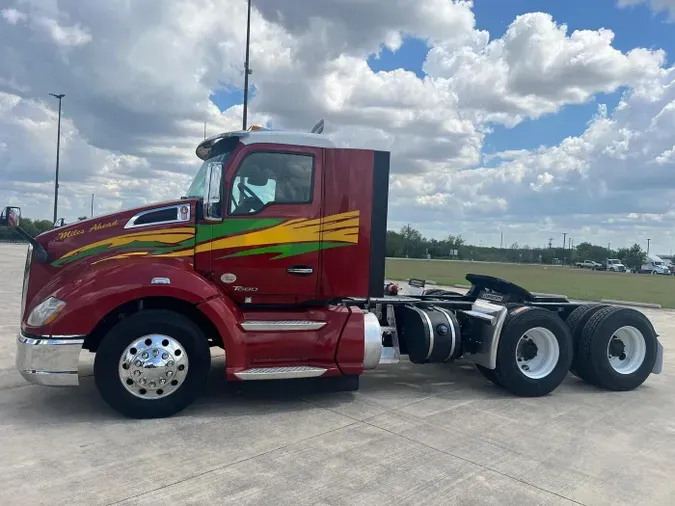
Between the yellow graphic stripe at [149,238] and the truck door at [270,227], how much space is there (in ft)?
1.04

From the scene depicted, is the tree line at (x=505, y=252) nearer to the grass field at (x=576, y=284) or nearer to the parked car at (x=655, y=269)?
the parked car at (x=655, y=269)

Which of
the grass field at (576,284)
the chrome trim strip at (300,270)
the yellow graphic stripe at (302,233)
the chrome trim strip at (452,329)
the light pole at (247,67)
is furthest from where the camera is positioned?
the grass field at (576,284)

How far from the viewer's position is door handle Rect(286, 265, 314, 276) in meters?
6.25

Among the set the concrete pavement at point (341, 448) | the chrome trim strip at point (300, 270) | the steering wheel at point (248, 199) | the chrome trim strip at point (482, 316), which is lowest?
the concrete pavement at point (341, 448)

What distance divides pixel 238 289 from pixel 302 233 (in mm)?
911

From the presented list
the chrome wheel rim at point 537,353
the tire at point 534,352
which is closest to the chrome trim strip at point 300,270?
the tire at point 534,352

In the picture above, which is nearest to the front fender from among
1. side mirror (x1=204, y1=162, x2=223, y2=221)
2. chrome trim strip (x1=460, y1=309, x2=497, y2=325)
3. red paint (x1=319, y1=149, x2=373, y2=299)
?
side mirror (x1=204, y1=162, x2=223, y2=221)

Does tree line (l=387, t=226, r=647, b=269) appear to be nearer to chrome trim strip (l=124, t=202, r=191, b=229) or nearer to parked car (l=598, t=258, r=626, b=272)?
parked car (l=598, t=258, r=626, b=272)

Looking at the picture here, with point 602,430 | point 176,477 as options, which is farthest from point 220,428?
point 602,430

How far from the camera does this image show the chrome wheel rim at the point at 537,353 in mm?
7082

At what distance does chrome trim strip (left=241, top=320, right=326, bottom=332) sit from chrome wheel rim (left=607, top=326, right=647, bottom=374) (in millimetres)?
4030

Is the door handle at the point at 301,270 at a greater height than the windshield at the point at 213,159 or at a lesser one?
lesser

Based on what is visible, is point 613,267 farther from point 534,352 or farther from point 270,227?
point 270,227

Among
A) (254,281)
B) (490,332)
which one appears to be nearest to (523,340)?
(490,332)
